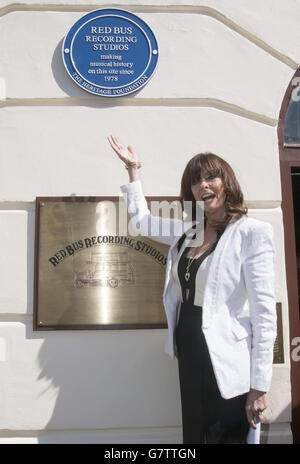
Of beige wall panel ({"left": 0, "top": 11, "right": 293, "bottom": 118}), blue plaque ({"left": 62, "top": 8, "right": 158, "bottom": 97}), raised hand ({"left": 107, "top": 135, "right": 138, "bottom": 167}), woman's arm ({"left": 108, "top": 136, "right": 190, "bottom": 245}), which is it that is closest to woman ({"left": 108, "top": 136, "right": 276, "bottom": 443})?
woman's arm ({"left": 108, "top": 136, "right": 190, "bottom": 245})

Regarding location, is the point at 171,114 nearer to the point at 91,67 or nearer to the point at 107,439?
the point at 91,67

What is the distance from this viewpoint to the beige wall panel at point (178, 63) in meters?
2.72

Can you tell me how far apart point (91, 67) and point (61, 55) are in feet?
0.72

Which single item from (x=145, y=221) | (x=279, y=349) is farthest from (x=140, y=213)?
(x=279, y=349)

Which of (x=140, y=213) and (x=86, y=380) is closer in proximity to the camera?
(x=140, y=213)

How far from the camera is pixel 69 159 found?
106 inches

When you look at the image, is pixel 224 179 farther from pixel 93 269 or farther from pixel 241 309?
pixel 93 269

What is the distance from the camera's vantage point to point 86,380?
255 cm

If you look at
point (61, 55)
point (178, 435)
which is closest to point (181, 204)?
point (61, 55)

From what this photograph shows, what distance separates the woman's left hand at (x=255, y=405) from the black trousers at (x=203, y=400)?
4 centimetres

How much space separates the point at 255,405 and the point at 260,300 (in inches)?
18.7

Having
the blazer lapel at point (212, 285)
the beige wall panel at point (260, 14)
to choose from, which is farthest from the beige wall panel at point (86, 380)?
the beige wall panel at point (260, 14)

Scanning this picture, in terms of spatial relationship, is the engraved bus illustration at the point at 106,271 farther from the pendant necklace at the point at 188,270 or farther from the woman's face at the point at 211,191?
the woman's face at the point at 211,191

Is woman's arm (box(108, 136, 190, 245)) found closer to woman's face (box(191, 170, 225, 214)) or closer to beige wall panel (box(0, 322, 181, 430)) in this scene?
woman's face (box(191, 170, 225, 214))
